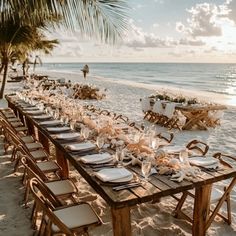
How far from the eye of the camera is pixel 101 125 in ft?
14.1

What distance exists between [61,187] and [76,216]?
74 cm

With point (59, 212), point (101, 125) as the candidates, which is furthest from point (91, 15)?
point (59, 212)

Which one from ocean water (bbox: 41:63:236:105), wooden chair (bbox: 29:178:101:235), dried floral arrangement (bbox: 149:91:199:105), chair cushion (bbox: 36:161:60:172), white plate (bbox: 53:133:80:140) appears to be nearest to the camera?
wooden chair (bbox: 29:178:101:235)

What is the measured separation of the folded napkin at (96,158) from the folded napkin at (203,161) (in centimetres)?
84

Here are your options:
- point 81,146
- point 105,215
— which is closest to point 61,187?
point 81,146

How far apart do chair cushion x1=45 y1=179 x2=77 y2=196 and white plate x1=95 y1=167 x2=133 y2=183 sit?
76cm

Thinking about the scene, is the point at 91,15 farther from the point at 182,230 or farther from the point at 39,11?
the point at 182,230

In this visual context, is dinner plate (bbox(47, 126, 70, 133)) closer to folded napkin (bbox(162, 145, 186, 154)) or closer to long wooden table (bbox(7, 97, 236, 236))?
long wooden table (bbox(7, 97, 236, 236))

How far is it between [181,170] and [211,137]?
5.43 metres

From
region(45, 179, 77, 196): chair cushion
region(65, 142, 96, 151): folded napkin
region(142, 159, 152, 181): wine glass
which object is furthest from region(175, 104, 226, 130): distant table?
region(142, 159, 152, 181): wine glass

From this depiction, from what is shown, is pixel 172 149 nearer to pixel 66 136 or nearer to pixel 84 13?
pixel 66 136

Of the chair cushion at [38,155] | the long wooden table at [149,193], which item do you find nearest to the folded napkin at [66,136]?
the chair cushion at [38,155]

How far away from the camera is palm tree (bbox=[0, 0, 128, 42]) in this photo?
12.4 feet

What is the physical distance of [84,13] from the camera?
3.90m
